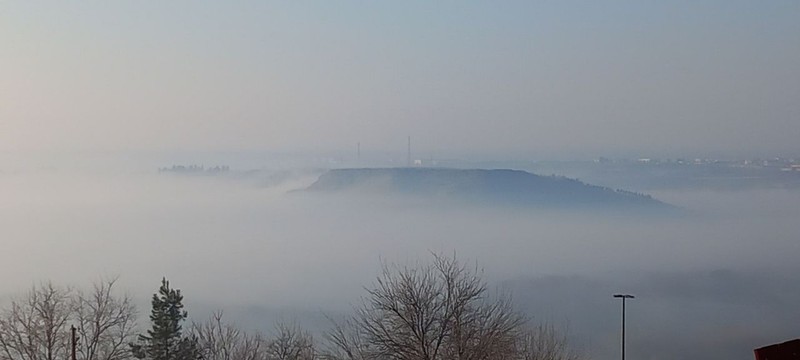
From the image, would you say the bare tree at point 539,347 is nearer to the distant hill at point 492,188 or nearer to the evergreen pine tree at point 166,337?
the evergreen pine tree at point 166,337

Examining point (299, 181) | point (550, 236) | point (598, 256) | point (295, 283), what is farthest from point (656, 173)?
point (299, 181)

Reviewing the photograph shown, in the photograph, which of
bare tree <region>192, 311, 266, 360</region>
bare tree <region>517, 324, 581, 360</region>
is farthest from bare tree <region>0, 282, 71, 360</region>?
bare tree <region>517, 324, 581, 360</region>

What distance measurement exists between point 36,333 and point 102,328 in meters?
2.13

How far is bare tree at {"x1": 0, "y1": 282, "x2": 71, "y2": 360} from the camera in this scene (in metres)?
21.0

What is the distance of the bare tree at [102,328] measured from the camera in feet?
74.7

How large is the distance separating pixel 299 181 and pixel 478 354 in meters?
93.7

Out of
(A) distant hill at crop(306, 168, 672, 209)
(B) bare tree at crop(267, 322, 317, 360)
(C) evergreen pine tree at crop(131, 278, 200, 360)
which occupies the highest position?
(A) distant hill at crop(306, 168, 672, 209)

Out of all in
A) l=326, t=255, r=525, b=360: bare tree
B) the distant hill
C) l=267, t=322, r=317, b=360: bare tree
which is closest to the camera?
l=326, t=255, r=525, b=360: bare tree

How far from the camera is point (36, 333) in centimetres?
2147

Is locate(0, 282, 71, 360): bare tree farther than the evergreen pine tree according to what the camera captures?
No

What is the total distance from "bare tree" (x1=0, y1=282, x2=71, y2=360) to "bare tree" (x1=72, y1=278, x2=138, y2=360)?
0.58 metres

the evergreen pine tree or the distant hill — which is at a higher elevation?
the distant hill

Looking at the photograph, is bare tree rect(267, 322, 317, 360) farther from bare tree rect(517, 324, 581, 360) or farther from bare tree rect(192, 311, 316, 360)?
bare tree rect(517, 324, 581, 360)

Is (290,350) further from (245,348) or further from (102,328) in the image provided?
(102,328)
